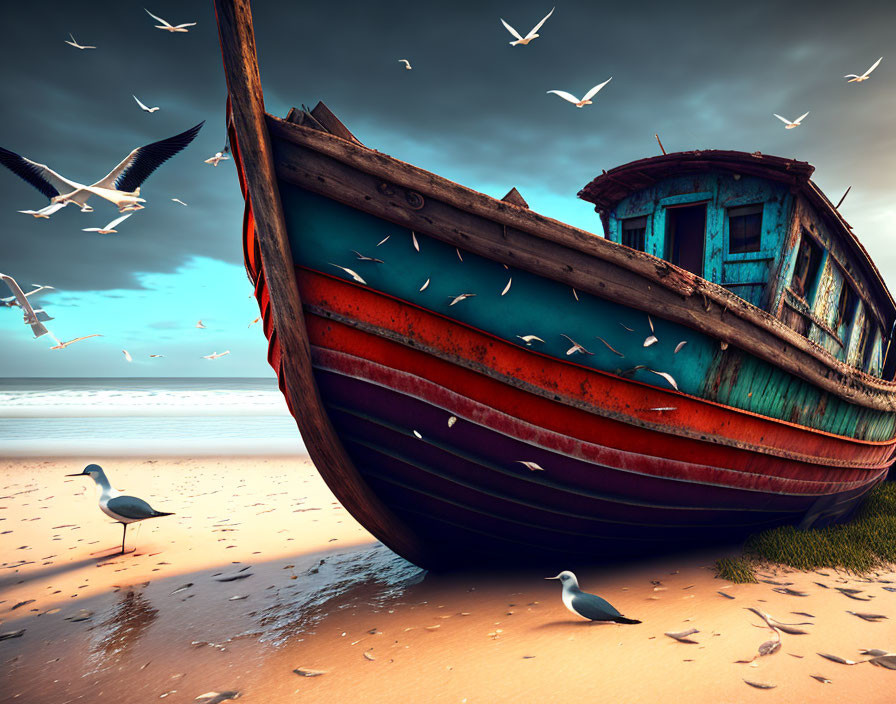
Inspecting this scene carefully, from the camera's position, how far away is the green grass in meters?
3.96

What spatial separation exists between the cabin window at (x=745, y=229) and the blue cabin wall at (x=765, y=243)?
4 centimetres

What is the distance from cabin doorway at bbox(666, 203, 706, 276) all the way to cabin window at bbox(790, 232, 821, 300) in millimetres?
828

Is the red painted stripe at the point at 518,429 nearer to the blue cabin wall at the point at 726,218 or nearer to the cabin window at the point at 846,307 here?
the blue cabin wall at the point at 726,218

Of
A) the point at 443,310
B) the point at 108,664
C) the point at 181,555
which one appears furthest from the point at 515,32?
the point at 181,555

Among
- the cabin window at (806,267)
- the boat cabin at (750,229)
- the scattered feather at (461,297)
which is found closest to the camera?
the scattered feather at (461,297)

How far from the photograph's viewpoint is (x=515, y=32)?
427 cm

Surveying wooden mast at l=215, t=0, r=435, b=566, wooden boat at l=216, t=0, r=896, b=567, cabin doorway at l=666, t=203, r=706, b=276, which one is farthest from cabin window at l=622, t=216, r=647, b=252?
wooden mast at l=215, t=0, r=435, b=566

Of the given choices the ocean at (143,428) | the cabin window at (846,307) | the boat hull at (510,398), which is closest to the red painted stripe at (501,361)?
the boat hull at (510,398)

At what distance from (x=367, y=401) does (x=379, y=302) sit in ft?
2.07

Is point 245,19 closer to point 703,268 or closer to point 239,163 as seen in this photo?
point 239,163

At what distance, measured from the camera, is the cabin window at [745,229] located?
14.8 ft

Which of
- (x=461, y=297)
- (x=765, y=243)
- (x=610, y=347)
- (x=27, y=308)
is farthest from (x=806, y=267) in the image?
(x=27, y=308)

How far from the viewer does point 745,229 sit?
4582 millimetres

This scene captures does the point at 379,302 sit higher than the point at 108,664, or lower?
higher
